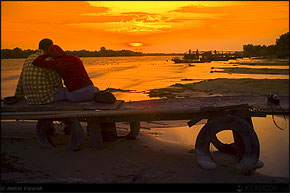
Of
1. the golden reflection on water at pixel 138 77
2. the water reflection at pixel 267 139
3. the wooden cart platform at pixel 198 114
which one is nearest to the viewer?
the wooden cart platform at pixel 198 114

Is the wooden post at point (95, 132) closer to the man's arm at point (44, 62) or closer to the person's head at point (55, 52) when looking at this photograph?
the man's arm at point (44, 62)

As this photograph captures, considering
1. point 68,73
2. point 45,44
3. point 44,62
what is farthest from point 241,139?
point 45,44

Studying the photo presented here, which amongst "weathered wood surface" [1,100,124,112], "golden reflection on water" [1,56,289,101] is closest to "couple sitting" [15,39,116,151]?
"weathered wood surface" [1,100,124,112]

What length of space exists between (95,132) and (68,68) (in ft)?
4.67

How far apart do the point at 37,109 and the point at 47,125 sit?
1.30 ft

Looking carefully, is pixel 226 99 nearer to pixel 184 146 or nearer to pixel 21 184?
pixel 184 146

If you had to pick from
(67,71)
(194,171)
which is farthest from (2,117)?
(194,171)

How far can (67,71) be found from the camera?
563 centimetres

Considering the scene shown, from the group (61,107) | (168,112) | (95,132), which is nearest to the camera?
(168,112)

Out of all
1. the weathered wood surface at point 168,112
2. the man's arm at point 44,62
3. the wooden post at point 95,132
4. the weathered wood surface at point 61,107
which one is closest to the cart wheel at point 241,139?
the weathered wood surface at point 168,112

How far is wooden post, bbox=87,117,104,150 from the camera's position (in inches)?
215

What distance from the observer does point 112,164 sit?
17.0 feet

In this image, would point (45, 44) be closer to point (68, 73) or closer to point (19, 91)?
point (68, 73)

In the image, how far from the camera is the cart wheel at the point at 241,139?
4617 mm
